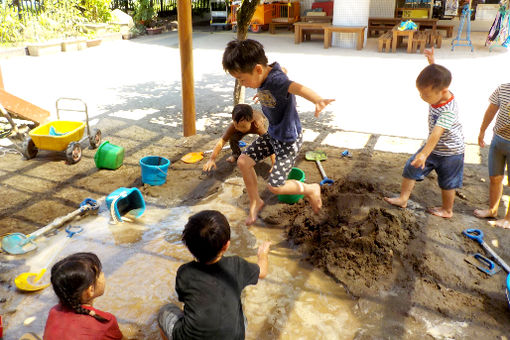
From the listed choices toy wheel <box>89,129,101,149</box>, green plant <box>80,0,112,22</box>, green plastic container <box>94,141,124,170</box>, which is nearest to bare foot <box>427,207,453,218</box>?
green plastic container <box>94,141,124,170</box>

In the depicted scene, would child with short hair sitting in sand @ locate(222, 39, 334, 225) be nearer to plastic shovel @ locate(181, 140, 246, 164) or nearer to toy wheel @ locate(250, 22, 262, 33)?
plastic shovel @ locate(181, 140, 246, 164)

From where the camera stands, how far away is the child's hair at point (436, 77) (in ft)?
11.5

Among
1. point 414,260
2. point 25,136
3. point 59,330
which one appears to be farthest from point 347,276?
point 25,136

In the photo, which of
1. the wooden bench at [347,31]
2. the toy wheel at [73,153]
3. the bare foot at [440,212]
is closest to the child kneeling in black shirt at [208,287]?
the bare foot at [440,212]

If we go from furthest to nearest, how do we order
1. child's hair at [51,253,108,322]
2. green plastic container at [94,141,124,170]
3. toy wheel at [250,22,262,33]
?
toy wheel at [250,22,262,33], green plastic container at [94,141,124,170], child's hair at [51,253,108,322]

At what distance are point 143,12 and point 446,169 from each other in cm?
1737

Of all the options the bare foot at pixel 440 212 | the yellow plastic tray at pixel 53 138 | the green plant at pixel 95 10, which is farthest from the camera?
the green plant at pixel 95 10

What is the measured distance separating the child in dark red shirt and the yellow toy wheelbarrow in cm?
340

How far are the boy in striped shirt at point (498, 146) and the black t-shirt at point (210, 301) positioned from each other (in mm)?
2849

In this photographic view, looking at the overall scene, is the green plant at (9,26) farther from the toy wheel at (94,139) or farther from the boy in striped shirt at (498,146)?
the boy in striped shirt at (498,146)

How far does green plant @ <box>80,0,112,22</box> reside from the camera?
1578 cm

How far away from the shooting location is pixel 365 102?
8.34 m

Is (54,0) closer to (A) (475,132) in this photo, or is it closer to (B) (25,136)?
(B) (25,136)

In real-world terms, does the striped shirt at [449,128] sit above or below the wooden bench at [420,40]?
below
